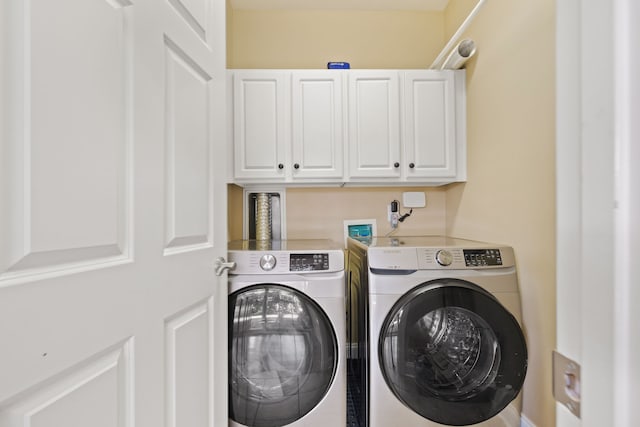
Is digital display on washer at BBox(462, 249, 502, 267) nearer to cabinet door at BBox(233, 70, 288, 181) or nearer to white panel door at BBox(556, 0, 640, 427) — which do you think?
white panel door at BBox(556, 0, 640, 427)

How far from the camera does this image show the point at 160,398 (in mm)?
776

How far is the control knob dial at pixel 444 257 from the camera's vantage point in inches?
52.9

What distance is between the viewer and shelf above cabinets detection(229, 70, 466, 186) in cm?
191

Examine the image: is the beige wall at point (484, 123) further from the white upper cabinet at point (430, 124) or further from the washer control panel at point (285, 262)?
the washer control panel at point (285, 262)

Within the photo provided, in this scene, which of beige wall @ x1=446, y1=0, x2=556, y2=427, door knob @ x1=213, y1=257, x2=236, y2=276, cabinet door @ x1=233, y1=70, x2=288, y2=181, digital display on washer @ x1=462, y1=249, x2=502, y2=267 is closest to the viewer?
door knob @ x1=213, y1=257, x2=236, y2=276

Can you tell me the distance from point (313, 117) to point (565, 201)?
170 cm

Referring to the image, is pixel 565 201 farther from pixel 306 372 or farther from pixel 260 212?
pixel 260 212

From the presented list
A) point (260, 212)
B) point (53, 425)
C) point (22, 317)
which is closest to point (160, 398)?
point (53, 425)

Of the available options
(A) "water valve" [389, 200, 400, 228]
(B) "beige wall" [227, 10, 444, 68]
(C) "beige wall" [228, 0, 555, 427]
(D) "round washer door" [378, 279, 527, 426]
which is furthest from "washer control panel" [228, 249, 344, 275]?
(B) "beige wall" [227, 10, 444, 68]

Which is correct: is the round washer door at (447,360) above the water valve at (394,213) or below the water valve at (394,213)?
below

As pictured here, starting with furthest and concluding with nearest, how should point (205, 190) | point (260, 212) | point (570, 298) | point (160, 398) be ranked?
point (260, 212)
point (205, 190)
point (160, 398)
point (570, 298)

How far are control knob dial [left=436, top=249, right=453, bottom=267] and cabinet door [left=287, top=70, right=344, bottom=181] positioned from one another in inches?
34.3

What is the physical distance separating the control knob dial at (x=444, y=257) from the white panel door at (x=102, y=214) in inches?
39.4

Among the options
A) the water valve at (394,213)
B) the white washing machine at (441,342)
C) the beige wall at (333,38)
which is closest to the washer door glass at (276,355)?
the white washing machine at (441,342)
